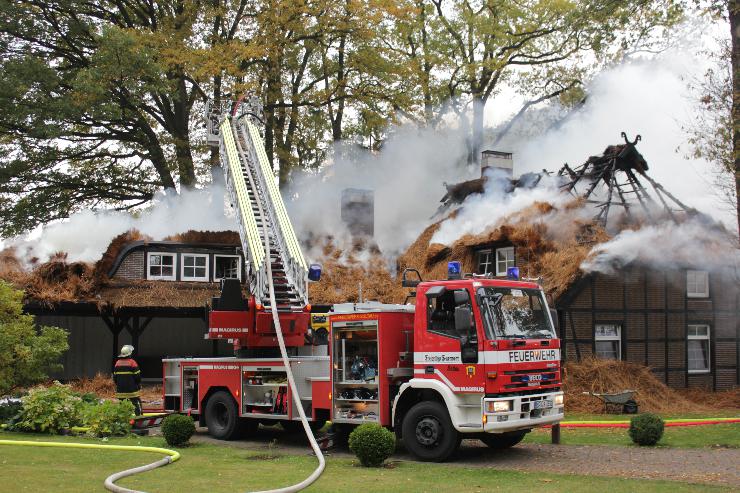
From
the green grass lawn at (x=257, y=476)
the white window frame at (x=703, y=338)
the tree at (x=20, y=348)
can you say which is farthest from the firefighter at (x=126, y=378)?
the white window frame at (x=703, y=338)

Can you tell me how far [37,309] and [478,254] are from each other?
13296mm

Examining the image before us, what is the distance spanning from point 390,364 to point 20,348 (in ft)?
24.1

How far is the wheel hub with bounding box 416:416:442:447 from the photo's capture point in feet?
37.9

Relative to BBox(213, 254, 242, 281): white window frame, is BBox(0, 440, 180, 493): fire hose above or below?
below

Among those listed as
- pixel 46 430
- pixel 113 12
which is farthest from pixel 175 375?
pixel 113 12

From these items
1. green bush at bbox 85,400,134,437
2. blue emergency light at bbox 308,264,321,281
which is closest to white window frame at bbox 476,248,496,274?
blue emergency light at bbox 308,264,321,281

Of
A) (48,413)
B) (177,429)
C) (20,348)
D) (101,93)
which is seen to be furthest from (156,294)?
(177,429)

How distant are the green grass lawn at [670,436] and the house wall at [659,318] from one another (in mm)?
5448

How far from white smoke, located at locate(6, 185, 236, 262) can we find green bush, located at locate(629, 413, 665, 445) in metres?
18.5

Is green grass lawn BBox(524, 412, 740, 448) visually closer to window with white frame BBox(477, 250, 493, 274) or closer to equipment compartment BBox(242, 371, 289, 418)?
equipment compartment BBox(242, 371, 289, 418)

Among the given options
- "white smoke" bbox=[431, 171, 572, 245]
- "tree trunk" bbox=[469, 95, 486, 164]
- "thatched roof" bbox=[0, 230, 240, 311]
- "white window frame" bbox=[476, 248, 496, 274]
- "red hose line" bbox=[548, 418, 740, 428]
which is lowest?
"red hose line" bbox=[548, 418, 740, 428]

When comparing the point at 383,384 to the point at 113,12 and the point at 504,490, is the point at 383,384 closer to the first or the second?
the point at 504,490

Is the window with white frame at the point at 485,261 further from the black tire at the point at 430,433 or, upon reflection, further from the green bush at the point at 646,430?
the black tire at the point at 430,433

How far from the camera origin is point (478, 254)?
80.2 feet
